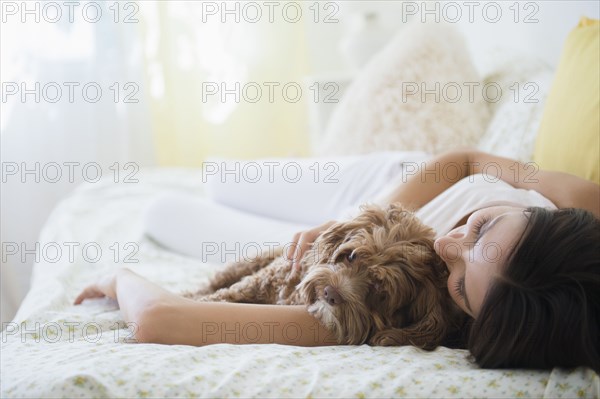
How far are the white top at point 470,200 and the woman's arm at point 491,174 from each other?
0.16 ft

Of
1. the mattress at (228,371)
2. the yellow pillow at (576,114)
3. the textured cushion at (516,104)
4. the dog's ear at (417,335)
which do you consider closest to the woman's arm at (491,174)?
the yellow pillow at (576,114)

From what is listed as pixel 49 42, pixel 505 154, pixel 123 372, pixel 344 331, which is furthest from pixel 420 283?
pixel 49 42

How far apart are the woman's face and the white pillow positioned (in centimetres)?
147

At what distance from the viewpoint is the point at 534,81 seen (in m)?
2.79

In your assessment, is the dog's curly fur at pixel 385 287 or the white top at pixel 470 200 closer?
the dog's curly fur at pixel 385 287

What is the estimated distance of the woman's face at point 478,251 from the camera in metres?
1.38

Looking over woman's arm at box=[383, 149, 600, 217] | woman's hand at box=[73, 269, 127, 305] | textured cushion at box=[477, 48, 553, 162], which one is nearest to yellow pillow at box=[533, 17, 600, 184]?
woman's arm at box=[383, 149, 600, 217]

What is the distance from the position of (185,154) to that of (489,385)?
4.06m

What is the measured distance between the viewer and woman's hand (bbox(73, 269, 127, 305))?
1.91m

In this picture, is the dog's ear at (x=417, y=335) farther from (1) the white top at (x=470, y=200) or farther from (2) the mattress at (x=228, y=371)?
(1) the white top at (x=470, y=200)

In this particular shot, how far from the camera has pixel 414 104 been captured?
306 cm

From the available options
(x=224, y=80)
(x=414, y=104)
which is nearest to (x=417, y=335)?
(x=414, y=104)

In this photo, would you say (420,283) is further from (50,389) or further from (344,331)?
(50,389)

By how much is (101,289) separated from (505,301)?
121cm
